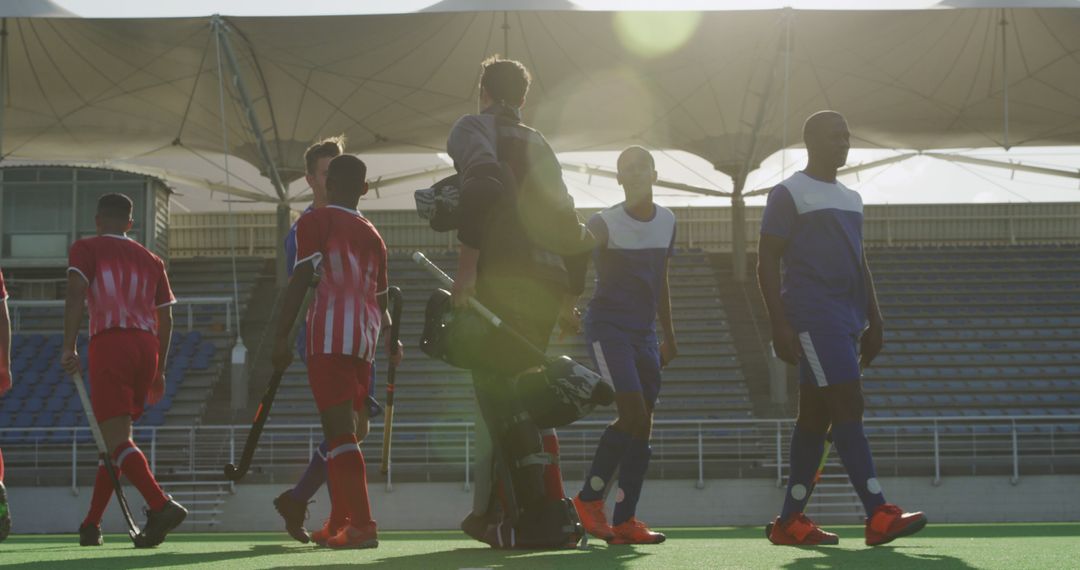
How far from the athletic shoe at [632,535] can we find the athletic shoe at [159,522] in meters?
1.85

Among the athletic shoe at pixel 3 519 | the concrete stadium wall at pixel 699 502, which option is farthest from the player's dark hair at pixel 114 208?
the concrete stadium wall at pixel 699 502

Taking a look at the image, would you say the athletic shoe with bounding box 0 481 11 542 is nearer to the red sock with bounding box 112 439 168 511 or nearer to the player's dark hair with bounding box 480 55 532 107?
the red sock with bounding box 112 439 168 511

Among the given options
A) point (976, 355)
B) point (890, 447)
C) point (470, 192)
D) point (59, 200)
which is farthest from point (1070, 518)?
point (59, 200)

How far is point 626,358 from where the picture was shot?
21.1 ft

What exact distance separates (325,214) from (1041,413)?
18646mm

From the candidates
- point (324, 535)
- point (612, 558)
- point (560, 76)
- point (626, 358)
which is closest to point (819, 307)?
point (626, 358)

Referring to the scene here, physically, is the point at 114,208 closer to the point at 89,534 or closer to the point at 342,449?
the point at 89,534

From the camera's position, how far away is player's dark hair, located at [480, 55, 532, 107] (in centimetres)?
539

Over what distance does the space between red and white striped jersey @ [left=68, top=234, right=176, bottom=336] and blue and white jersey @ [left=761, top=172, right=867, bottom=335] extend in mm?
2942

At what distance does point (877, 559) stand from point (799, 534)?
105 cm

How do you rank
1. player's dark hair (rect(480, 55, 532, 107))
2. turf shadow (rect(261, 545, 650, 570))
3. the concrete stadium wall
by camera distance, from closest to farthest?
turf shadow (rect(261, 545, 650, 570)), player's dark hair (rect(480, 55, 532, 107)), the concrete stadium wall

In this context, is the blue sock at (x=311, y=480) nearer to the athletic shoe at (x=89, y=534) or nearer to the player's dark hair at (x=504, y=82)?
the athletic shoe at (x=89, y=534)

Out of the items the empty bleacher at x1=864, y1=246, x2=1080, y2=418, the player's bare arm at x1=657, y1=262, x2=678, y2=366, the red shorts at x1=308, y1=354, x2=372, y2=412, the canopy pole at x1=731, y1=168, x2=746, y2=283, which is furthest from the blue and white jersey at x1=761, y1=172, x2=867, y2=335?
the canopy pole at x1=731, y1=168, x2=746, y2=283

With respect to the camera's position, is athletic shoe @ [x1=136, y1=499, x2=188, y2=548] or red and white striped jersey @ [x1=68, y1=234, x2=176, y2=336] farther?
red and white striped jersey @ [x1=68, y1=234, x2=176, y2=336]
